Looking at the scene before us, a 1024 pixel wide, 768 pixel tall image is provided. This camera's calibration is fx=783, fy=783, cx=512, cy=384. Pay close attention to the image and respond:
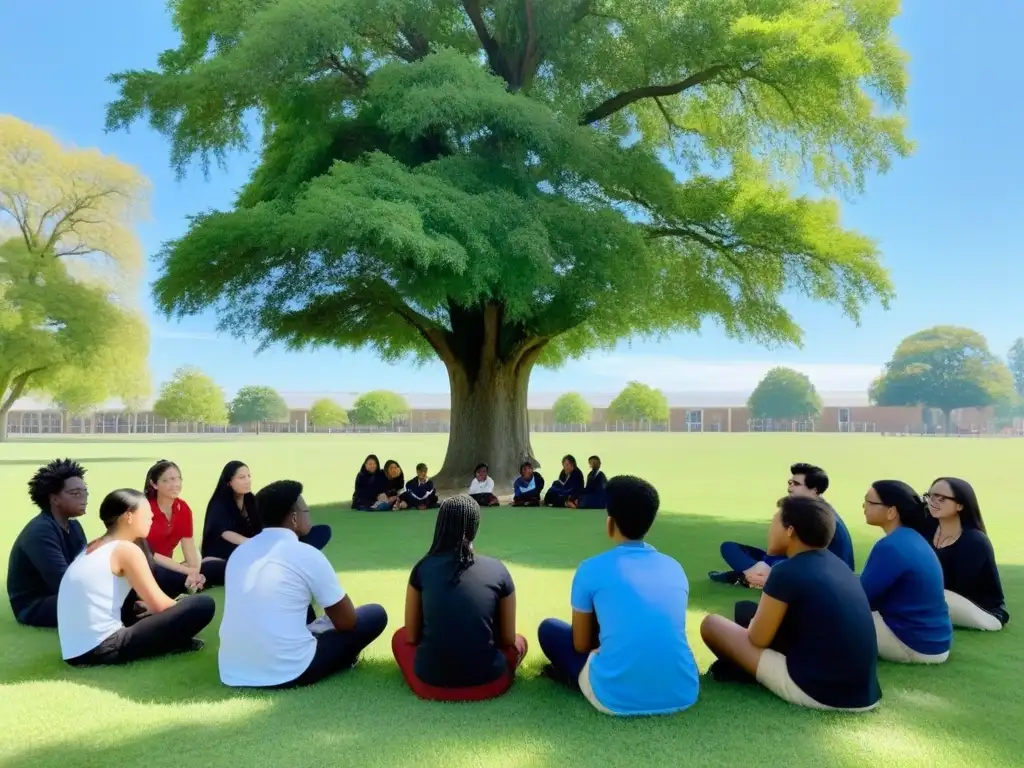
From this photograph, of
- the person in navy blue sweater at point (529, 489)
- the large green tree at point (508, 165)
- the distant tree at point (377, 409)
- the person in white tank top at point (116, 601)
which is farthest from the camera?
the distant tree at point (377, 409)

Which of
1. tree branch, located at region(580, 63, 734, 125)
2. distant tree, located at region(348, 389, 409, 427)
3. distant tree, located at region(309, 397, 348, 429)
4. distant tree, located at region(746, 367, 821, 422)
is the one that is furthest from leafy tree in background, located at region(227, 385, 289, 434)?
tree branch, located at region(580, 63, 734, 125)

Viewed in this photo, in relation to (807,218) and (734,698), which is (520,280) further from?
(734,698)

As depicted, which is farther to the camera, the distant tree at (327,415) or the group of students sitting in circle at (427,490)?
the distant tree at (327,415)

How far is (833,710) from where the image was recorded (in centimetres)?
402

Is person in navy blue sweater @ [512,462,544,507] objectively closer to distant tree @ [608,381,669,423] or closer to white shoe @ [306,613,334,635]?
white shoe @ [306,613,334,635]

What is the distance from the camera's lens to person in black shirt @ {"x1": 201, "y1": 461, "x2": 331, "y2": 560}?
7.23 meters

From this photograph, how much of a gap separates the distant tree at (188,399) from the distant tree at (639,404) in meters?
45.3

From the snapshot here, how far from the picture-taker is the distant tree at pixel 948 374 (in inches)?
3499

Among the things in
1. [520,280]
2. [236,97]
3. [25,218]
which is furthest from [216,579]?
[25,218]

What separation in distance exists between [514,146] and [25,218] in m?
30.8

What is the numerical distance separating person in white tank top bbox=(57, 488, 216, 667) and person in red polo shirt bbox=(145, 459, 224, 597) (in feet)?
4.91

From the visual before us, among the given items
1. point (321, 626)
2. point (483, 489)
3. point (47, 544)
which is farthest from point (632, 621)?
point (483, 489)

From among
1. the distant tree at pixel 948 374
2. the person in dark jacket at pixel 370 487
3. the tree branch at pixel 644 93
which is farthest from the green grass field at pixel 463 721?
the distant tree at pixel 948 374

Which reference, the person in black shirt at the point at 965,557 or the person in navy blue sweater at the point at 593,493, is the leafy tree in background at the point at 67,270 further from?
the person in black shirt at the point at 965,557
